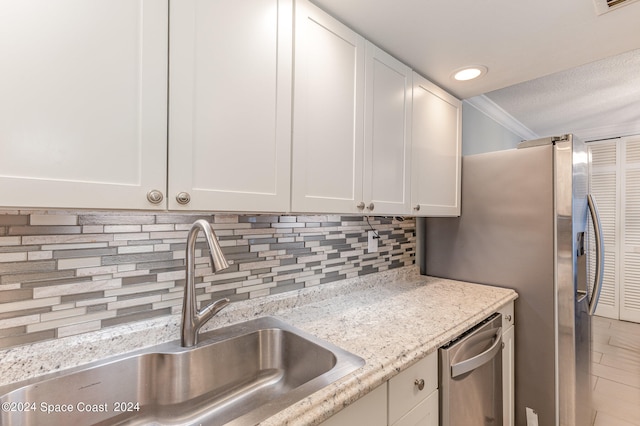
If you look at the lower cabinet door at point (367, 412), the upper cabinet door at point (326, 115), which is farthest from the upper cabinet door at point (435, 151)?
the lower cabinet door at point (367, 412)

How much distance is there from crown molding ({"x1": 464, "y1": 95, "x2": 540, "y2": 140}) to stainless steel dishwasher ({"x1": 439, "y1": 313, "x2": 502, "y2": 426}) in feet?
6.19

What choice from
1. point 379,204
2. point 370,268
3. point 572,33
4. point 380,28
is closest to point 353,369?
point 379,204

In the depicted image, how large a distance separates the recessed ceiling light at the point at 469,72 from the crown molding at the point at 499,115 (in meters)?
0.82

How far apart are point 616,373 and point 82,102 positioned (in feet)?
13.0

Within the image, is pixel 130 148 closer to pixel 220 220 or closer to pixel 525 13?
pixel 220 220

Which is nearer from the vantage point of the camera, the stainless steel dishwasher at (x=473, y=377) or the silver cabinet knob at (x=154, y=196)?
the silver cabinet knob at (x=154, y=196)

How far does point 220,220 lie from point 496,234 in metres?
1.63

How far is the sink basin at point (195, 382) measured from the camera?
2.52ft

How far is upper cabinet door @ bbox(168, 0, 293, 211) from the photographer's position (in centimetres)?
82

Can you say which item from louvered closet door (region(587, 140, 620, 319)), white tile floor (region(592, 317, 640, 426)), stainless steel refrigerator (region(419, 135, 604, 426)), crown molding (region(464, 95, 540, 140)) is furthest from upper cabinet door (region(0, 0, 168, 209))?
louvered closet door (region(587, 140, 620, 319))

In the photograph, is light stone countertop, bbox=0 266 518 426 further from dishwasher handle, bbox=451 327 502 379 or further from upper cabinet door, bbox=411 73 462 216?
upper cabinet door, bbox=411 73 462 216

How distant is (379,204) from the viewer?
138 centimetres

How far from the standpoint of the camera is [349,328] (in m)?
1.18

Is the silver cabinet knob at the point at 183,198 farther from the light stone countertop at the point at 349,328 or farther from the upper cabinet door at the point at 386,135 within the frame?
the upper cabinet door at the point at 386,135
